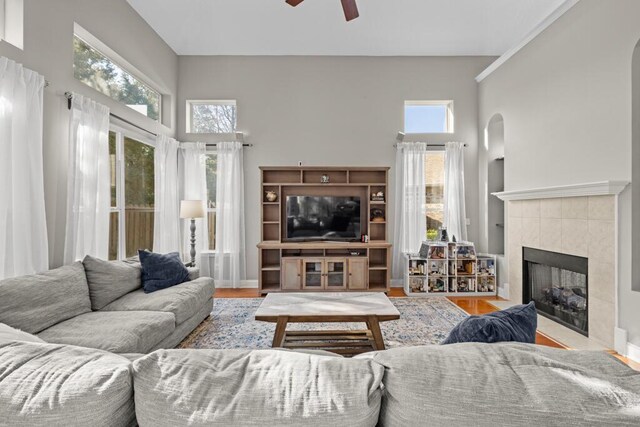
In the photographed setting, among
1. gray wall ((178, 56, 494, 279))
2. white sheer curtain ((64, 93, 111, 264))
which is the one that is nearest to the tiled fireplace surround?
gray wall ((178, 56, 494, 279))

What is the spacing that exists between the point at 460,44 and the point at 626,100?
275 centimetres

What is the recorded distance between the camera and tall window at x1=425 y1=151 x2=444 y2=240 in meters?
5.70

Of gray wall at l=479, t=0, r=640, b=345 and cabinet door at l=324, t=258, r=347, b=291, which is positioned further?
cabinet door at l=324, t=258, r=347, b=291

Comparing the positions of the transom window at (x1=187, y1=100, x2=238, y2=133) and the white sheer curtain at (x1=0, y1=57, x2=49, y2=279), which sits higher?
the transom window at (x1=187, y1=100, x2=238, y2=133)

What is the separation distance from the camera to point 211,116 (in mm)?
5785

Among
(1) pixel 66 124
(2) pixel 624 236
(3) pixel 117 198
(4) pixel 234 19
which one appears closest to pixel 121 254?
(3) pixel 117 198

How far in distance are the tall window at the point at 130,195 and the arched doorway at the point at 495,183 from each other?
5.00 meters

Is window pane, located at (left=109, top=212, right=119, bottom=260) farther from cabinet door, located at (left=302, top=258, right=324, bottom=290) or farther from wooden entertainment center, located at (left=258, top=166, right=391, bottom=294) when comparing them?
cabinet door, located at (left=302, top=258, right=324, bottom=290)

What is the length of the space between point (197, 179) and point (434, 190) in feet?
12.5

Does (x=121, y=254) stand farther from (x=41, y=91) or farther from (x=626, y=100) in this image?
(x=626, y=100)

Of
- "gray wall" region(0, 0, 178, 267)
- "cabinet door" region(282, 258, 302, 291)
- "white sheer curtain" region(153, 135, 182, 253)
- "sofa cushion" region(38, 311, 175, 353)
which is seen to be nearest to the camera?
"sofa cushion" region(38, 311, 175, 353)

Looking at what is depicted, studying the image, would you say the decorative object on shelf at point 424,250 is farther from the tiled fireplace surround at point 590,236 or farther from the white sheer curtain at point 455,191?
the tiled fireplace surround at point 590,236

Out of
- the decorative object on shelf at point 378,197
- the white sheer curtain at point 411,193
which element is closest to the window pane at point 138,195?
the decorative object on shelf at point 378,197

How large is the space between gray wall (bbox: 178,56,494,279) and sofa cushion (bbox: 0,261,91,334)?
9.83 feet
